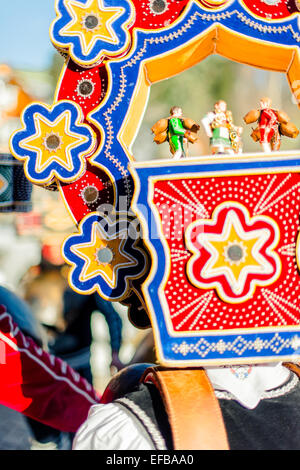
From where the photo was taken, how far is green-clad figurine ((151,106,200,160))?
167cm

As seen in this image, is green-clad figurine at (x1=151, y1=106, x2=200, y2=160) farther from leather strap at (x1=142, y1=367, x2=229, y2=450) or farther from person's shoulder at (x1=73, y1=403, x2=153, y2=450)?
person's shoulder at (x1=73, y1=403, x2=153, y2=450)

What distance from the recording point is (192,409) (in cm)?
141

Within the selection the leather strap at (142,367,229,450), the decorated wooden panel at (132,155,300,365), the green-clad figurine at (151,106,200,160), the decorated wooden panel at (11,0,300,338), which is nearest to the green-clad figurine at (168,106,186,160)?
the green-clad figurine at (151,106,200,160)

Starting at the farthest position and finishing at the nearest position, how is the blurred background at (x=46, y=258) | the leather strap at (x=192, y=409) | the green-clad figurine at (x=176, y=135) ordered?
the blurred background at (x=46, y=258) < the green-clad figurine at (x=176, y=135) < the leather strap at (x=192, y=409)

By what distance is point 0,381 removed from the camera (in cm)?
228

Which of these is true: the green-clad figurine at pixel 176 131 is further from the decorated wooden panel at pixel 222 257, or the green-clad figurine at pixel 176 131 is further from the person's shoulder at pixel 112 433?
the person's shoulder at pixel 112 433

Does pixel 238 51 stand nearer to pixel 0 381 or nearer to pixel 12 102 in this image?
pixel 0 381

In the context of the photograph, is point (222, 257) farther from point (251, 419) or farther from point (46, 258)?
point (46, 258)

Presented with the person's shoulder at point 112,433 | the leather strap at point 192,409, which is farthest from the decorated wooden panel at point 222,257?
the person's shoulder at point 112,433

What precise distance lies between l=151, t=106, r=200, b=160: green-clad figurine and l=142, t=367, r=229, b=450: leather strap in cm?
72

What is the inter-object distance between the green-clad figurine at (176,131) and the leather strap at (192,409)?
0.72 meters

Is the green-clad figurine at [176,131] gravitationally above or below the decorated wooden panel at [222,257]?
above

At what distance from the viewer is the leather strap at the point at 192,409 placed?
1.36 m

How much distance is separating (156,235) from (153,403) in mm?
512
